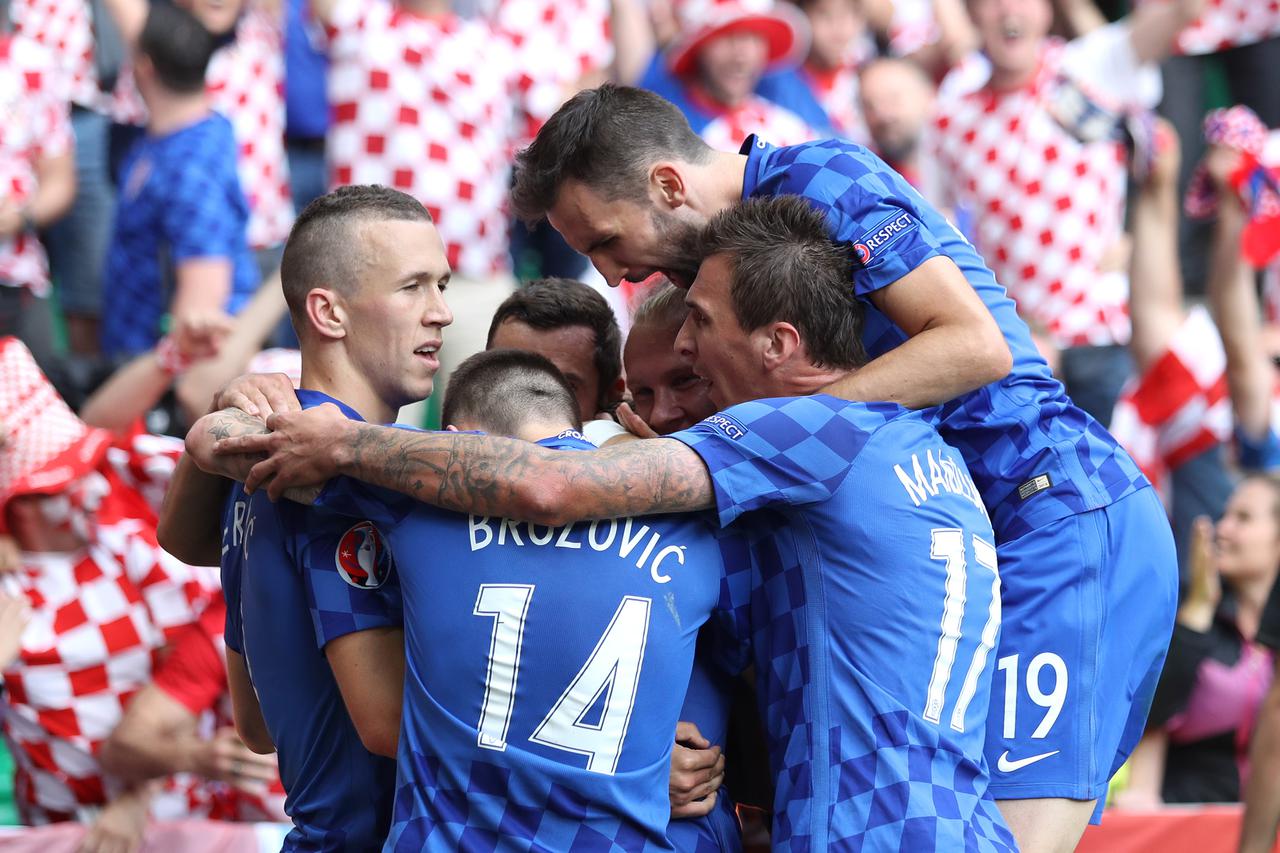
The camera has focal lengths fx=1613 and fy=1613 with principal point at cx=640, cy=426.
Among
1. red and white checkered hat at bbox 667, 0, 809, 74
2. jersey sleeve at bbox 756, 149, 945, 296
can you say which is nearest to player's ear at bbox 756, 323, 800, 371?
jersey sleeve at bbox 756, 149, 945, 296

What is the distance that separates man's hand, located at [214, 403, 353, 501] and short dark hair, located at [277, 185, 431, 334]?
39cm

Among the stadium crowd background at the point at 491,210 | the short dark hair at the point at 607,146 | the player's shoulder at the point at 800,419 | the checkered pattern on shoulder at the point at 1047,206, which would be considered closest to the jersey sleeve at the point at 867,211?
the short dark hair at the point at 607,146

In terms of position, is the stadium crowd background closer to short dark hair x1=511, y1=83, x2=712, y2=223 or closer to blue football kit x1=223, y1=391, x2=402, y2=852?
blue football kit x1=223, y1=391, x2=402, y2=852

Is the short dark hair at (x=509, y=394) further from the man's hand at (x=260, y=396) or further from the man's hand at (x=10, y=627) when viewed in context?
the man's hand at (x=10, y=627)

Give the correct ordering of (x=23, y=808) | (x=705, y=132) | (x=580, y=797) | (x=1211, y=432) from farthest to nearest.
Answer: (x=705, y=132), (x=1211, y=432), (x=23, y=808), (x=580, y=797)

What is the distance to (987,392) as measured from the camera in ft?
10.2

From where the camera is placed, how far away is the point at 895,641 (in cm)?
254

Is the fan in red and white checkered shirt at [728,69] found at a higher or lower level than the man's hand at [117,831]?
higher

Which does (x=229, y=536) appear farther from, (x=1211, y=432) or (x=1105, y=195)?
(x=1105, y=195)

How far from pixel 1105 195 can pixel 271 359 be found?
368cm

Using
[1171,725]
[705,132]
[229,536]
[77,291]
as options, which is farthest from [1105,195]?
[229,536]

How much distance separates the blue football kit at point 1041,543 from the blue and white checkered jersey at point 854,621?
44 centimetres

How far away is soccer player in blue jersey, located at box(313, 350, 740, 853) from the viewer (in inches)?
95.0

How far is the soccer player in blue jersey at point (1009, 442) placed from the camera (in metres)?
3.02
